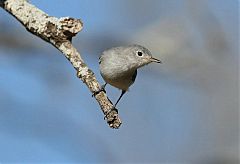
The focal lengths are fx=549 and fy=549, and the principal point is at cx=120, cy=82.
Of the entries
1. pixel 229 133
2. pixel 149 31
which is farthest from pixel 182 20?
pixel 229 133

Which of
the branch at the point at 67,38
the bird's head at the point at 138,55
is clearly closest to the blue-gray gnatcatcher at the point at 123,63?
the bird's head at the point at 138,55

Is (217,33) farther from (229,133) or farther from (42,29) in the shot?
(42,29)

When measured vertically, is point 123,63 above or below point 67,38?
above

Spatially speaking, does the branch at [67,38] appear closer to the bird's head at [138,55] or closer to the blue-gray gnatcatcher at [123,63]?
the blue-gray gnatcatcher at [123,63]

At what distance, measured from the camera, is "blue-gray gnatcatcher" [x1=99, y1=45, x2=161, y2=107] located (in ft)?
9.82

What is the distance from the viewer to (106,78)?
298cm

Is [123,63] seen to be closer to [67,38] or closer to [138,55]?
[138,55]

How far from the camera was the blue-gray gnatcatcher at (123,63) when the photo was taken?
9.82ft

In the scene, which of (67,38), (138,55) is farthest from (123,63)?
(67,38)

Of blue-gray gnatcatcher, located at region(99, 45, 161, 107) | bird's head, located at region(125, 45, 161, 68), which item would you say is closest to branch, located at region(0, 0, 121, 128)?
blue-gray gnatcatcher, located at region(99, 45, 161, 107)

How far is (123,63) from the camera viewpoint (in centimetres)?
308

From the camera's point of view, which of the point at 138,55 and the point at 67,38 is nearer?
the point at 67,38

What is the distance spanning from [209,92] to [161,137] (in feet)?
1.61

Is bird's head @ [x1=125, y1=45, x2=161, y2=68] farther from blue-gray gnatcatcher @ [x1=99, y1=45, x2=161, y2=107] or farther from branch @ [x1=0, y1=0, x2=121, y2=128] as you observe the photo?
branch @ [x1=0, y1=0, x2=121, y2=128]
